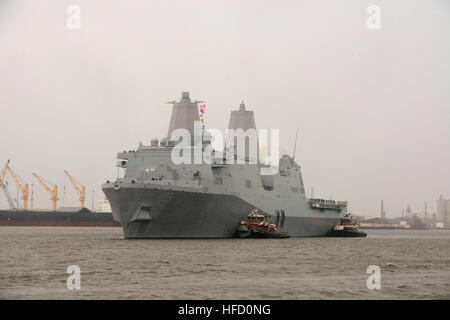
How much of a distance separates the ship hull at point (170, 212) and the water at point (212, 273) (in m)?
2.86

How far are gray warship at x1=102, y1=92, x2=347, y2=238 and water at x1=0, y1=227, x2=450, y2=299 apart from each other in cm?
316

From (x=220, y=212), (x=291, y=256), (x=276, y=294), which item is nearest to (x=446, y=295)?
(x=276, y=294)

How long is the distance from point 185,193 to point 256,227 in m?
9.30

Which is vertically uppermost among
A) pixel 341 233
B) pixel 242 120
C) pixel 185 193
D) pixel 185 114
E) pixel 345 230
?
pixel 242 120

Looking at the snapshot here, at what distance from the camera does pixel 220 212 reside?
44.9 meters

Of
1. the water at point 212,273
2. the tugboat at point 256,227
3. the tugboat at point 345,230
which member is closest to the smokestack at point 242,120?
the tugboat at point 256,227

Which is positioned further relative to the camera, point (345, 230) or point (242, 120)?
point (345, 230)

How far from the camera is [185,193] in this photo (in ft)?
136

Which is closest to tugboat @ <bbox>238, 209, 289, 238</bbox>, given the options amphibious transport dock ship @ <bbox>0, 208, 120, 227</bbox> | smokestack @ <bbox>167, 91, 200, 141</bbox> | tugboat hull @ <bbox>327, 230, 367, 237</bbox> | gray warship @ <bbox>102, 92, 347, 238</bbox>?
gray warship @ <bbox>102, 92, 347, 238</bbox>

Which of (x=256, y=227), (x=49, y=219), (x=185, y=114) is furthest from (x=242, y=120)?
(x=49, y=219)

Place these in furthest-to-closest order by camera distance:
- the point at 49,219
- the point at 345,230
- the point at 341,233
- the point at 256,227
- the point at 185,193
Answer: the point at 49,219
the point at 345,230
the point at 341,233
the point at 256,227
the point at 185,193

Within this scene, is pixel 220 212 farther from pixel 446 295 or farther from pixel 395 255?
pixel 446 295

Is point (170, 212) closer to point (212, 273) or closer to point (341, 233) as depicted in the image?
point (212, 273)

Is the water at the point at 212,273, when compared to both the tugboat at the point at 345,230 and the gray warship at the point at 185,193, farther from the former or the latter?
the tugboat at the point at 345,230
